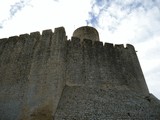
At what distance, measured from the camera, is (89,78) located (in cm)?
956

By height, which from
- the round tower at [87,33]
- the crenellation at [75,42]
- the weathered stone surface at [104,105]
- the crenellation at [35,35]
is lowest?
the weathered stone surface at [104,105]

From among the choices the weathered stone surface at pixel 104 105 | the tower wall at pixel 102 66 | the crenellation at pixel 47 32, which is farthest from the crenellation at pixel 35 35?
the weathered stone surface at pixel 104 105

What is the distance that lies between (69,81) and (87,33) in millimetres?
4664

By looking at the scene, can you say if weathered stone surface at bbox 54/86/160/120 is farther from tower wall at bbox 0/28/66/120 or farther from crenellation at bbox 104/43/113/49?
crenellation at bbox 104/43/113/49

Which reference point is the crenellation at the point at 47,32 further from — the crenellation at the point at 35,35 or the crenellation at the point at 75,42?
the crenellation at the point at 75,42

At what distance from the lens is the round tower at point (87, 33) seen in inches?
505

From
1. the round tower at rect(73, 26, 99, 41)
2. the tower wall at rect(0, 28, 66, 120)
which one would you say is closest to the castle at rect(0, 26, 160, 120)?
the tower wall at rect(0, 28, 66, 120)

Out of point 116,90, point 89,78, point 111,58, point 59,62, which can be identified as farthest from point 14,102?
point 111,58

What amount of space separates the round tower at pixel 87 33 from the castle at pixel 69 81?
1.71 m

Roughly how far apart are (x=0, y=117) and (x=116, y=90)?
5.13 metres

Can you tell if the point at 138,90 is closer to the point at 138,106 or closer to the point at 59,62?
the point at 138,106

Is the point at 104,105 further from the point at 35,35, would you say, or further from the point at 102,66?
the point at 35,35

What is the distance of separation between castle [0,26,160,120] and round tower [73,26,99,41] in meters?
1.71

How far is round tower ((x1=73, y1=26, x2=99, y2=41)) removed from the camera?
42.1ft
